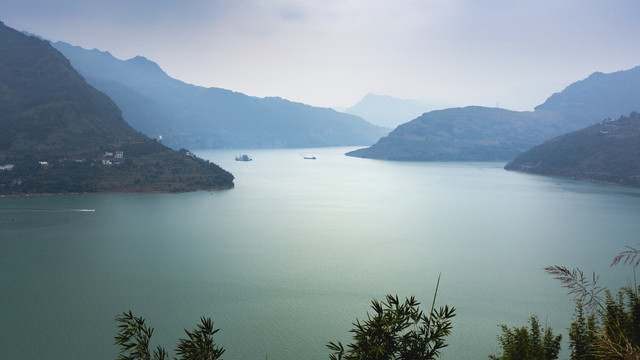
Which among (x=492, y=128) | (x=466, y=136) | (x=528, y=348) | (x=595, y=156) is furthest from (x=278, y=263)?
(x=492, y=128)

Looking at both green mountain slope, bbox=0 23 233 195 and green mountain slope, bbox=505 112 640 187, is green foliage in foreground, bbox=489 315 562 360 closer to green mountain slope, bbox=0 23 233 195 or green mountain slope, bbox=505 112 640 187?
green mountain slope, bbox=0 23 233 195

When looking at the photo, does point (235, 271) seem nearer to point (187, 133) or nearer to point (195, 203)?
point (195, 203)

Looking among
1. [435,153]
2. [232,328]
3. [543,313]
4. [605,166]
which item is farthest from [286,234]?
[435,153]

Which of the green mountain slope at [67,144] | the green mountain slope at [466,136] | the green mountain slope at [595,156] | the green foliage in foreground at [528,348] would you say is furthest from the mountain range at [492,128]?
the green foliage in foreground at [528,348]

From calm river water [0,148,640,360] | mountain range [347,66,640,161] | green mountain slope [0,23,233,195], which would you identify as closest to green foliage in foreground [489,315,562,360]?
calm river water [0,148,640,360]

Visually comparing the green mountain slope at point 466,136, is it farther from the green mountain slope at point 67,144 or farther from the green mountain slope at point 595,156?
the green mountain slope at point 67,144

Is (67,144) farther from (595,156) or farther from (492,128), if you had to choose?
(492,128)
